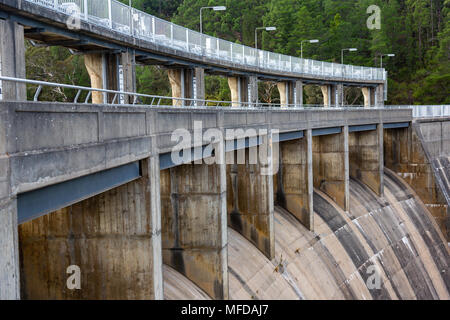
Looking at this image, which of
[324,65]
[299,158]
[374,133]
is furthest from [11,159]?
[324,65]

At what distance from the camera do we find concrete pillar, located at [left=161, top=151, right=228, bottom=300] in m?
14.8

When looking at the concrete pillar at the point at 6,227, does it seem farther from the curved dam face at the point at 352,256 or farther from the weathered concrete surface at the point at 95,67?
the weathered concrete surface at the point at 95,67

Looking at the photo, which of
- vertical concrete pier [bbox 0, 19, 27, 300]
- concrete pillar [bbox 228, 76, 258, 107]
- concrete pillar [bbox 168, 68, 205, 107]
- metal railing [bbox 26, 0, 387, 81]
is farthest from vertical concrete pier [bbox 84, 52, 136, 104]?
concrete pillar [bbox 228, 76, 258, 107]

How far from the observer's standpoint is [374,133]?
112 ft

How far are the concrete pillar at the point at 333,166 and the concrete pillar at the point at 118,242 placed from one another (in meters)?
18.7

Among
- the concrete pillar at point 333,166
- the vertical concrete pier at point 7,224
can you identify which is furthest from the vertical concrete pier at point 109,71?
the vertical concrete pier at point 7,224

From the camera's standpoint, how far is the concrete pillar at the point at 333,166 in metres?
28.1

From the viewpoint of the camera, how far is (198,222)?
48.9ft

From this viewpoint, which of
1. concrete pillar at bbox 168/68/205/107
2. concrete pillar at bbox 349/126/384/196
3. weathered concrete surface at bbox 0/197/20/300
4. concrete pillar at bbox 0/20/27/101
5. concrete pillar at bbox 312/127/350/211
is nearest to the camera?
weathered concrete surface at bbox 0/197/20/300

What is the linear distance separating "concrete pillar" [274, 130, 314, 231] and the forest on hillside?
3879cm

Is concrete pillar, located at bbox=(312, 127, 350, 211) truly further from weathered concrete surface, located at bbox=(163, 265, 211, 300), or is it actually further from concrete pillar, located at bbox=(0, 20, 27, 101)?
concrete pillar, located at bbox=(0, 20, 27, 101)

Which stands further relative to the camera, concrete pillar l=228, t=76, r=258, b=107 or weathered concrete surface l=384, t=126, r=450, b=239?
weathered concrete surface l=384, t=126, r=450, b=239

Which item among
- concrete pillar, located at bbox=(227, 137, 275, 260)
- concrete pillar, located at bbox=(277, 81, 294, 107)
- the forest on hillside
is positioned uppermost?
the forest on hillside

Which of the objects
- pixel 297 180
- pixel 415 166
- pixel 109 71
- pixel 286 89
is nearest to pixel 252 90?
pixel 286 89
